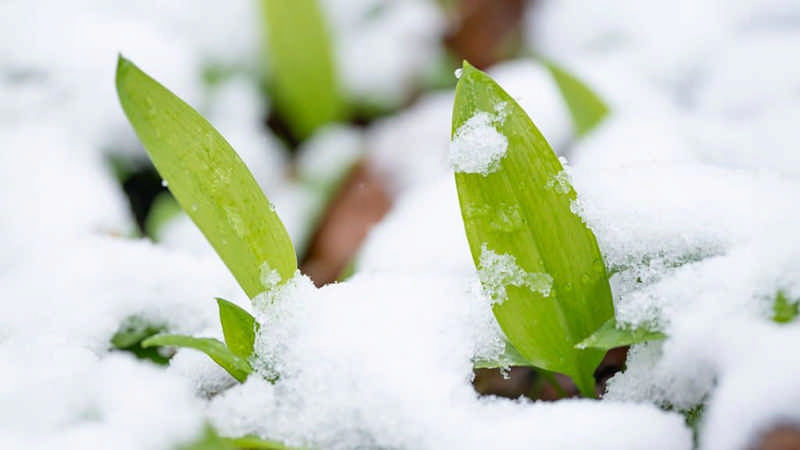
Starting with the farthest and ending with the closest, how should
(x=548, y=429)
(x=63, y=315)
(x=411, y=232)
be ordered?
(x=411, y=232)
(x=63, y=315)
(x=548, y=429)

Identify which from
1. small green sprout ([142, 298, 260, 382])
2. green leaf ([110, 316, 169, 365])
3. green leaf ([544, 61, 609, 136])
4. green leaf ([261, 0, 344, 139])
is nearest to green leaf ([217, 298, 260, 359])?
small green sprout ([142, 298, 260, 382])

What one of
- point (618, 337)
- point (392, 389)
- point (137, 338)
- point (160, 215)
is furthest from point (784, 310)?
point (160, 215)

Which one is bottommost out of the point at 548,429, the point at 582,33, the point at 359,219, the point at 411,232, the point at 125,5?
the point at 548,429

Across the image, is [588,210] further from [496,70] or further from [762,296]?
[496,70]

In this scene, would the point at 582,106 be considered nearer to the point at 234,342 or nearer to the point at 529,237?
the point at 529,237

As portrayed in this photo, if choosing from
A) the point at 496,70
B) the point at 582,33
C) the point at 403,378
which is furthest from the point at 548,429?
the point at 582,33

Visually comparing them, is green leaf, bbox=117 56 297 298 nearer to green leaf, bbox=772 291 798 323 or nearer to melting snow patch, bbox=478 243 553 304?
melting snow patch, bbox=478 243 553 304

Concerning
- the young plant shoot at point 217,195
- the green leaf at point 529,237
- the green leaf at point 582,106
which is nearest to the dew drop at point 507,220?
the green leaf at point 529,237
